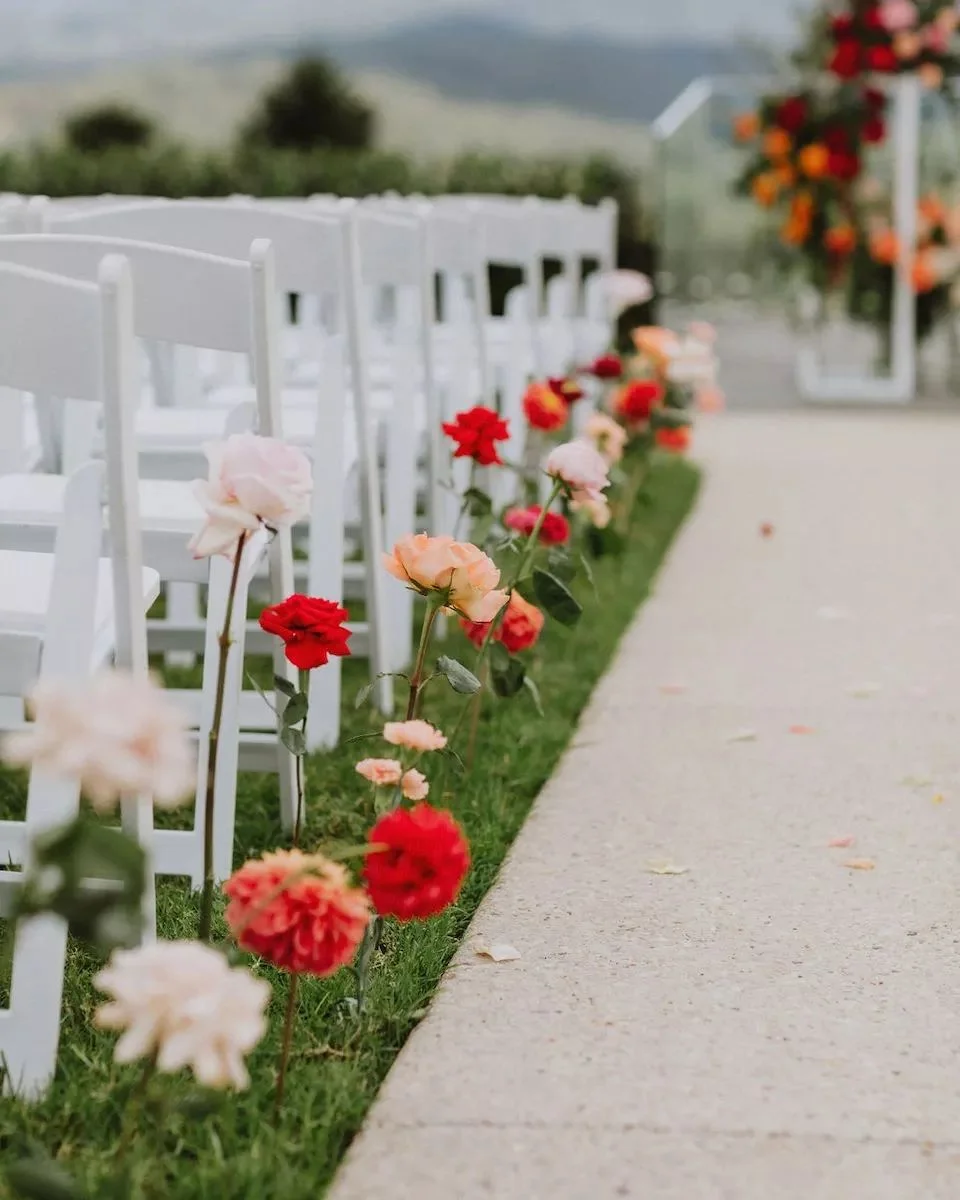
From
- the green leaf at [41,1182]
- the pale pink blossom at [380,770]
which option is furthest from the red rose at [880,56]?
the green leaf at [41,1182]

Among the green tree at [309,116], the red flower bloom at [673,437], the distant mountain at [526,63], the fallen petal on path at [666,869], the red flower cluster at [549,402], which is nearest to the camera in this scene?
the fallen petal on path at [666,869]

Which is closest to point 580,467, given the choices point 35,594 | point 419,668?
point 419,668

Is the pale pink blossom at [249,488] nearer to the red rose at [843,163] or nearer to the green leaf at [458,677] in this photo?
the green leaf at [458,677]

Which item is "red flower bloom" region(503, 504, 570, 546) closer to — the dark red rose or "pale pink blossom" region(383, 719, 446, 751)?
"pale pink blossom" region(383, 719, 446, 751)

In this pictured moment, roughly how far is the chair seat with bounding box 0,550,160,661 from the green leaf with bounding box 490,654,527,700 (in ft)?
2.82

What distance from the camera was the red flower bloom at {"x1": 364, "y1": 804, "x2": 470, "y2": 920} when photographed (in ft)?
6.70

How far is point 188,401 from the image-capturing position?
14.9ft

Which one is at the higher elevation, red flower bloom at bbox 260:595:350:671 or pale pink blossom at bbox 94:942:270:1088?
red flower bloom at bbox 260:595:350:671

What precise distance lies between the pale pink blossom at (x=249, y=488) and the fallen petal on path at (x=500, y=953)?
0.82 metres

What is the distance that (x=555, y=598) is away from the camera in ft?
10.2

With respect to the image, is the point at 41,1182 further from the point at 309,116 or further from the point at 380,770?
the point at 309,116

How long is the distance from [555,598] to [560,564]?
21 cm

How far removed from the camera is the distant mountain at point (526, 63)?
29781mm

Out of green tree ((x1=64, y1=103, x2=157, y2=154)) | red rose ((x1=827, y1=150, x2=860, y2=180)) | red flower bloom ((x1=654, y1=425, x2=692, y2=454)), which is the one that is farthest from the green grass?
green tree ((x1=64, y1=103, x2=157, y2=154))
